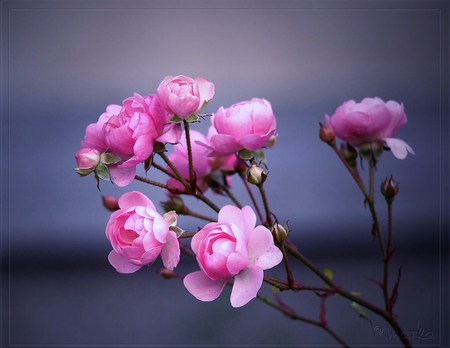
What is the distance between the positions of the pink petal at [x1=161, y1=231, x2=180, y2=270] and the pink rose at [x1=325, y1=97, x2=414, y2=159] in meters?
0.25

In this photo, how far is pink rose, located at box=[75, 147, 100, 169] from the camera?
431 mm

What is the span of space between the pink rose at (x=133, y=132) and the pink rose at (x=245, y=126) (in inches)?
1.8

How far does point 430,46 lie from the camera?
1255 mm

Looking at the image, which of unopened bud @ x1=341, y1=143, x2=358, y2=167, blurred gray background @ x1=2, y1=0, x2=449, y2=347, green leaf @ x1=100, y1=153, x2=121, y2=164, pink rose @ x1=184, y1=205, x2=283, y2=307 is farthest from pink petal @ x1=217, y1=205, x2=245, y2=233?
blurred gray background @ x1=2, y1=0, x2=449, y2=347

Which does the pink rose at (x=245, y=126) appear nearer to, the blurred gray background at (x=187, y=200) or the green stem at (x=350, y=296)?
the green stem at (x=350, y=296)

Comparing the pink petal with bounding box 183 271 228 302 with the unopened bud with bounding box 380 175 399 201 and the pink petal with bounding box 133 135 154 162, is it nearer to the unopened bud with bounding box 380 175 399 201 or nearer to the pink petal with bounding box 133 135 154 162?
the pink petal with bounding box 133 135 154 162

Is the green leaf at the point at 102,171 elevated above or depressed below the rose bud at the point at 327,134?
above

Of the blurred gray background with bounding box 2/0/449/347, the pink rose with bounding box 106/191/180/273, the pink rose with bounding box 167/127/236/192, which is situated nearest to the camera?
the pink rose with bounding box 106/191/180/273

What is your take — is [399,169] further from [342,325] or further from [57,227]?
[57,227]

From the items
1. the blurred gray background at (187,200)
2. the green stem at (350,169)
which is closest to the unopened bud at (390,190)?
the green stem at (350,169)

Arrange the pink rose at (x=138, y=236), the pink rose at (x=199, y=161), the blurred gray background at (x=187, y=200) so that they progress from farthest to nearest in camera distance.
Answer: the blurred gray background at (x=187, y=200)
the pink rose at (x=199, y=161)
the pink rose at (x=138, y=236)

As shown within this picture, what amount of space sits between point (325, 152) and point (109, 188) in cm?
62

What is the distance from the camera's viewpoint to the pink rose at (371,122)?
53 centimetres

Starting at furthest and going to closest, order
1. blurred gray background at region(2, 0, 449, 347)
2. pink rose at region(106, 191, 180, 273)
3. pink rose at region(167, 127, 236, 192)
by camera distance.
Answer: blurred gray background at region(2, 0, 449, 347), pink rose at region(167, 127, 236, 192), pink rose at region(106, 191, 180, 273)
